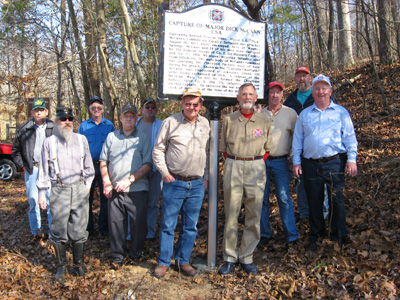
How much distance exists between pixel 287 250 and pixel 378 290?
1422mm

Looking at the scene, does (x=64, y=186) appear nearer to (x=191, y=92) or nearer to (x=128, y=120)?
(x=128, y=120)

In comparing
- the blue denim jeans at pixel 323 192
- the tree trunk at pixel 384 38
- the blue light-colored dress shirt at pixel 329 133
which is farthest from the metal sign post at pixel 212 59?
the tree trunk at pixel 384 38

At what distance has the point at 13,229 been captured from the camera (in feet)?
22.0

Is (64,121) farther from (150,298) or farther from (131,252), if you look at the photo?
(150,298)

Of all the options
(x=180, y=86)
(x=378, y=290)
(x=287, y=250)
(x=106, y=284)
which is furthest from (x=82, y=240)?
(x=378, y=290)

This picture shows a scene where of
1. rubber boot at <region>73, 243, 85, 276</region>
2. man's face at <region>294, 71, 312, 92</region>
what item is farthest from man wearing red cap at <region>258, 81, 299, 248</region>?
rubber boot at <region>73, 243, 85, 276</region>

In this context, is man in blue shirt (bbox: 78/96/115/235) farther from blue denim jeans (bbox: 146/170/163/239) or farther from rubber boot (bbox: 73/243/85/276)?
rubber boot (bbox: 73/243/85/276)

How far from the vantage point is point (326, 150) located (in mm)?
4242

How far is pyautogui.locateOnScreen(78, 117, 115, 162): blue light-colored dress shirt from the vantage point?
5.60m

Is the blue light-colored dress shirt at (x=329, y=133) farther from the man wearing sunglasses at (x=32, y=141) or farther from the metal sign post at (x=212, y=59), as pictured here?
the man wearing sunglasses at (x=32, y=141)

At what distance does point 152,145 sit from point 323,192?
2.62 meters

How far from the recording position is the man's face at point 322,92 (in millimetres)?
4262

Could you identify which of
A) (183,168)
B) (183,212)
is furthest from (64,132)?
(183,212)

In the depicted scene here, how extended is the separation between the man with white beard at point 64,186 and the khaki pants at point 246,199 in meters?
1.94
